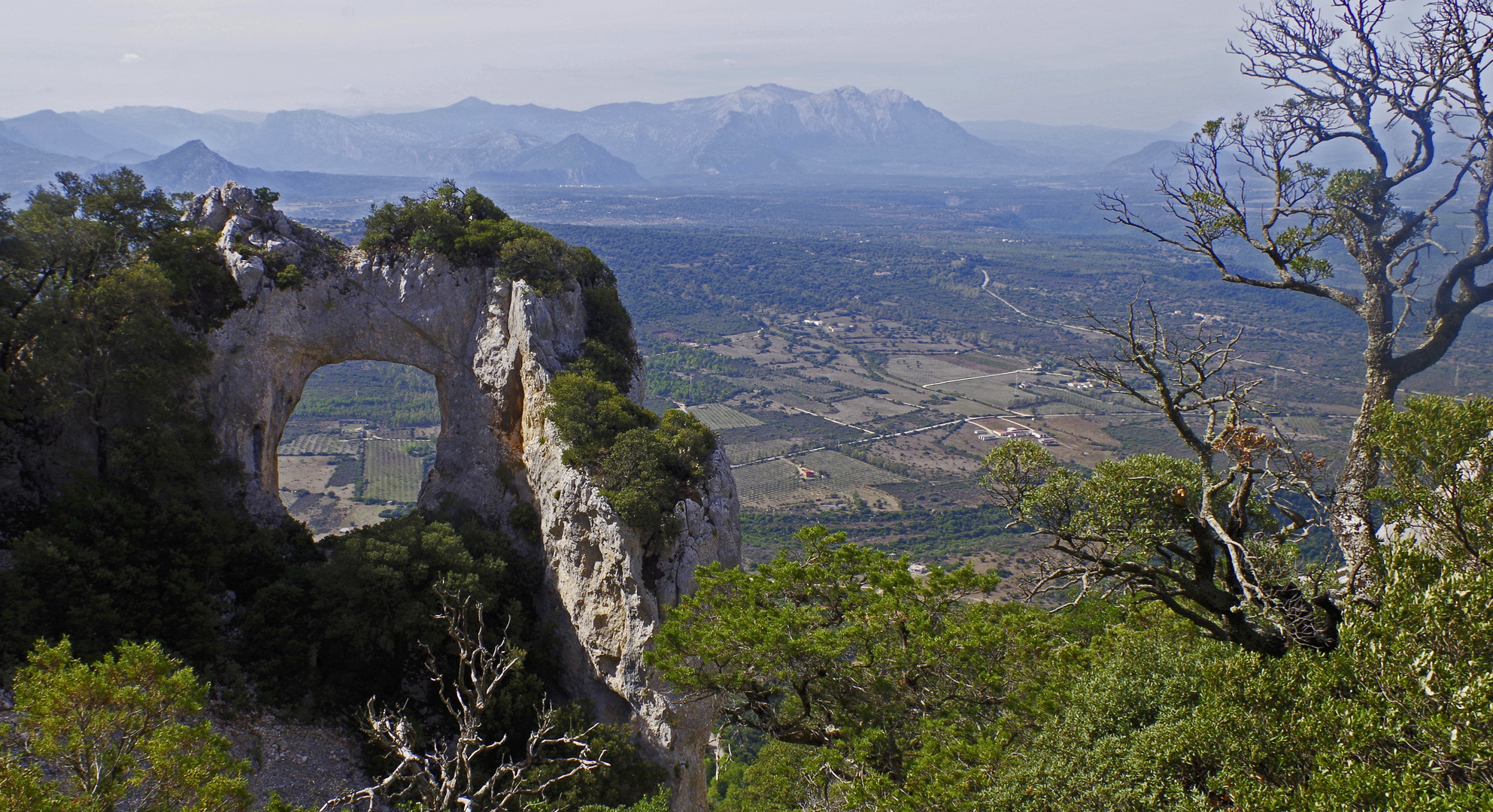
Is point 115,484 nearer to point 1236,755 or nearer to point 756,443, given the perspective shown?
point 1236,755

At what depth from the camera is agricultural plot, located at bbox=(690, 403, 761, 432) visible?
11250cm

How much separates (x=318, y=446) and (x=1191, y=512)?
96.1m

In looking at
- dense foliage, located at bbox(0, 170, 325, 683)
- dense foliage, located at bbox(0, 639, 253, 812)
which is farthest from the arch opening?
dense foliage, located at bbox(0, 639, 253, 812)

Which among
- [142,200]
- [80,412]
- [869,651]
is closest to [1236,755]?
[869,651]

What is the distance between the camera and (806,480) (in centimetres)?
9375

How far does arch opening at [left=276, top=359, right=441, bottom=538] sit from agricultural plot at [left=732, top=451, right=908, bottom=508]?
35.0m

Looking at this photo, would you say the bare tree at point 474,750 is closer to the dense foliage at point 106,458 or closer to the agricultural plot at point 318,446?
the dense foliage at point 106,458

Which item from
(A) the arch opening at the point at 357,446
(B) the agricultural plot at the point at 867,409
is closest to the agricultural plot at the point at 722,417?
(B) the agricultural plot at the point at 867,409

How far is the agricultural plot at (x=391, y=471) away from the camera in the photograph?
7906cm

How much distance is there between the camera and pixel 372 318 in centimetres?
2720

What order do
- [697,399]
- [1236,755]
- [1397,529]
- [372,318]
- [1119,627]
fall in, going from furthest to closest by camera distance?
[697,399] < [372,318] < [1119,627] < [1397,529] < [1236,755]

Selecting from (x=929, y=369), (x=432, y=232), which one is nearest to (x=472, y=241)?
(x=432, y=232)

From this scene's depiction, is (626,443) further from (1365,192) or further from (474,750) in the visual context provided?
(1365,192)

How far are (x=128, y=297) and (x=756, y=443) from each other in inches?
3477
